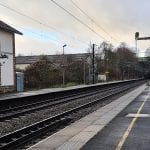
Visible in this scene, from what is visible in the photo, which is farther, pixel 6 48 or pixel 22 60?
pixel 22 60

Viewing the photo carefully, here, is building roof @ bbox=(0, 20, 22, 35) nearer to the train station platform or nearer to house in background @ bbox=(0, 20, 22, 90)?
house in background @ bbox=(0, 20, 22, 90)

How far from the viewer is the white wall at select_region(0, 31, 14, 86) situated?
48.8m

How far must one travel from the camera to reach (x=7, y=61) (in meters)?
50.4

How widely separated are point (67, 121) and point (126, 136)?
6.04 meters

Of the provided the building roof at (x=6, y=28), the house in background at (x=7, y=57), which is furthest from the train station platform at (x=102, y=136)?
the building roof at (x=6, y=28)

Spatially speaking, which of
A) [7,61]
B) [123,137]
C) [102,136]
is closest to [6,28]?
[7,61]

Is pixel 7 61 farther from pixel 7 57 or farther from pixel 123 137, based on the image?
pixel 123 137

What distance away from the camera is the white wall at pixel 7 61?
48.8m

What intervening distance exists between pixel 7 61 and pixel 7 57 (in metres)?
1.33

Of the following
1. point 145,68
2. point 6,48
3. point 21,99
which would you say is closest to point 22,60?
point 145,68

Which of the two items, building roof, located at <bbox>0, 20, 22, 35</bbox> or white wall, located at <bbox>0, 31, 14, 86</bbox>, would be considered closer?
building roof, located at <bbox>0, 20, 22, 35</bbox>

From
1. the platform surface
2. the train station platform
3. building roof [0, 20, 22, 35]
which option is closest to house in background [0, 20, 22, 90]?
building roof [0, 20, 22, 35]

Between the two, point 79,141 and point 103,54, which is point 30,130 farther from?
point 103,54

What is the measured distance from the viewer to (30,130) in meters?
15.2
